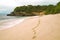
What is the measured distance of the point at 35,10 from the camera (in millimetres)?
36219

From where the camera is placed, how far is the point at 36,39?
6.16 metres

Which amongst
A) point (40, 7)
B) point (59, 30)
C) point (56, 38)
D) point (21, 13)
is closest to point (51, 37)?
point (56, 38)

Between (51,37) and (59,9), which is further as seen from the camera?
(59,9)

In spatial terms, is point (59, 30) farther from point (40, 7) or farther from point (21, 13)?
point (21, 13)

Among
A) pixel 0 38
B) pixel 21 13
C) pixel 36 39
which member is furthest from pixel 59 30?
pixel 21 13

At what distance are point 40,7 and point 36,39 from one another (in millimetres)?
29501

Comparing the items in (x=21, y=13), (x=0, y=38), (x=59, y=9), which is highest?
(x=0, y=38)

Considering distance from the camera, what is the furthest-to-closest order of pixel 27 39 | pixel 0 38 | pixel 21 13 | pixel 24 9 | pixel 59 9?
pixel 21 13 → pixel 24 9 → pixel 59 9 → pixel 0 38 → pixel 27 39

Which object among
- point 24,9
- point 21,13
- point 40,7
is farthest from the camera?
point 21,13

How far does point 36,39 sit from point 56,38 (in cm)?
64

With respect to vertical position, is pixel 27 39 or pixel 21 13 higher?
pixel 27 39

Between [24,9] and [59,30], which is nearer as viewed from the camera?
[59,30]

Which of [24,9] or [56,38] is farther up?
[56,38]

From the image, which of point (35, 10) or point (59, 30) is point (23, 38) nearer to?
point (59, 30)
